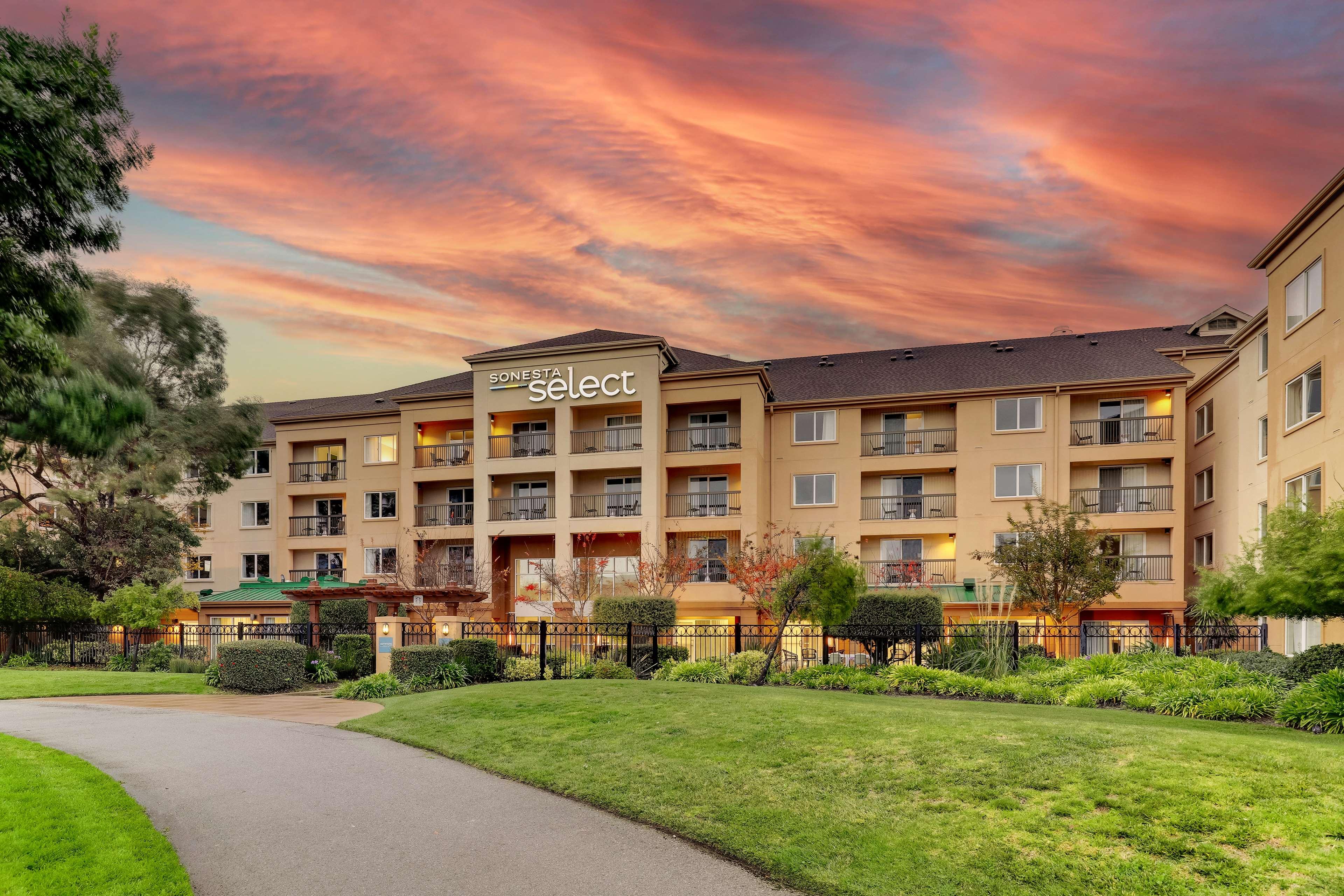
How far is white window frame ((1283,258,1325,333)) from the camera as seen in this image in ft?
70.5

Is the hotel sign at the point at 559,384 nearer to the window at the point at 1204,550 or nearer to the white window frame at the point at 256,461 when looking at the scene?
the white window frame at the point at 256,461

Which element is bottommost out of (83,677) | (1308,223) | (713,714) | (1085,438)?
(83,677)

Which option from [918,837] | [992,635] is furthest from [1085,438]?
[918,837]

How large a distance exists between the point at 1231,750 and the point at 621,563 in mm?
31625

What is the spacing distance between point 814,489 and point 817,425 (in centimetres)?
Answer: 282

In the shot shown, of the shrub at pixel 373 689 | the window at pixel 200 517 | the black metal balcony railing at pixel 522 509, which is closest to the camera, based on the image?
the shrub at pixel 373 689

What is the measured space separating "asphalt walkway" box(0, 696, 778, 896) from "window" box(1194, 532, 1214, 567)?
3172cm

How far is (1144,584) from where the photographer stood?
36.1 meters

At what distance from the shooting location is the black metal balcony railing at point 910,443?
39.7 meters

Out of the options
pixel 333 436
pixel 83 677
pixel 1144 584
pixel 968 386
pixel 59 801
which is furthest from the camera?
pixel 333 436

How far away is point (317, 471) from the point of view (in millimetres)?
47469

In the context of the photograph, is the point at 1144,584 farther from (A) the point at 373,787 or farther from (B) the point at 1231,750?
(A) the point at 373,787

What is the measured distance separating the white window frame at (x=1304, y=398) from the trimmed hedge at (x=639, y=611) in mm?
A: 16171

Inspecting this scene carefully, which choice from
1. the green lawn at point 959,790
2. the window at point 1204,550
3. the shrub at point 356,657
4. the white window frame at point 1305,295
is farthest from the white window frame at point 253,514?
the white window frame at point 1305,295
